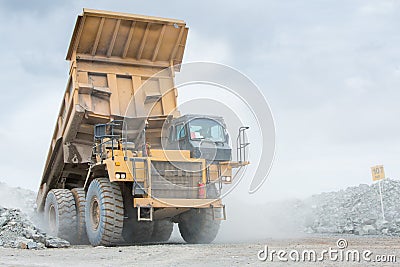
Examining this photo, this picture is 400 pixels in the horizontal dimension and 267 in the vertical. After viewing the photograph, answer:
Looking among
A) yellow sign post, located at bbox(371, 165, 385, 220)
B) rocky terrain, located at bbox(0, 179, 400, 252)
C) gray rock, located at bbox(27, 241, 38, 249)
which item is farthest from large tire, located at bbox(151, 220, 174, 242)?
yellow sign post, located at bbox(371, 165, 385, 220)

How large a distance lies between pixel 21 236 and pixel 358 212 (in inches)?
392

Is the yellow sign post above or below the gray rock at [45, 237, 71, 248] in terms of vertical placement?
above

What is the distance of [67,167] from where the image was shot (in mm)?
12211

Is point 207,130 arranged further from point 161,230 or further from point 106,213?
point 161,230

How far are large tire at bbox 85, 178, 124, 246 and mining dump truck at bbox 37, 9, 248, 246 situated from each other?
0.02 meters

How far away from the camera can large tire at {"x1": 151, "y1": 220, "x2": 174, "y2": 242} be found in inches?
479

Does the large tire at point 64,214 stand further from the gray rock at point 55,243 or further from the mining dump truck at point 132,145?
the gray rock at point 55,243

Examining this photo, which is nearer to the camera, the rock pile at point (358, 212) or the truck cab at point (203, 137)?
the truck cab at point (203, 137)

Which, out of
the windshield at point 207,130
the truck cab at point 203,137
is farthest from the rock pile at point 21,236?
the windshield at point 207,130

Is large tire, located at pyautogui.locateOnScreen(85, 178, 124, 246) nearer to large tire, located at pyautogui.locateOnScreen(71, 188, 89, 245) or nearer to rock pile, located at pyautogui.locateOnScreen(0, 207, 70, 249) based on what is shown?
rock pile, located at pyautogui.locateOnScreen(0, 207, 70, 249)

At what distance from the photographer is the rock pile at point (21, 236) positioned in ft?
31.5

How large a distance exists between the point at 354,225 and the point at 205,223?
18.7 feet

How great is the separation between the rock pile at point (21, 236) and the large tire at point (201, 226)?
7.63 feet

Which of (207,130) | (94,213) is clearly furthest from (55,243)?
(207,130)
